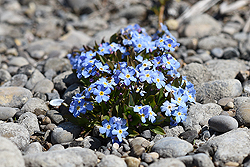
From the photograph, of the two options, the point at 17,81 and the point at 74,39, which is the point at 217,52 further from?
the point at 17,81

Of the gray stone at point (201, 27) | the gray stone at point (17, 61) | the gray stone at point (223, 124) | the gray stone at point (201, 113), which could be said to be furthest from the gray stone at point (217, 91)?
the gray stone at point (17, 61)

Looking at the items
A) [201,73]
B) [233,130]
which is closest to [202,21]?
[201,73]

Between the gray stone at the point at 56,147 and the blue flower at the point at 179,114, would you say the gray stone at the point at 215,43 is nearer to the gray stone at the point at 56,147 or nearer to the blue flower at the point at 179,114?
the blue flower at the point at 179,114

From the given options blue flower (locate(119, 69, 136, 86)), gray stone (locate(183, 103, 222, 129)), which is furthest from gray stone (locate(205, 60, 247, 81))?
blue flower (locate(119, 69, 136, 86))

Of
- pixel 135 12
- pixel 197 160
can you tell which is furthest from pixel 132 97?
pixel 135 12

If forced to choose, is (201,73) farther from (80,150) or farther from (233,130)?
(80,150)

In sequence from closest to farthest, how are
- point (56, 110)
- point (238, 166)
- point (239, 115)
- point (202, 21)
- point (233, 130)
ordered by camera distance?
point (238, 166)
point (233, 130)
point (239, 115)
point (56, 110)
point (202, 21)
